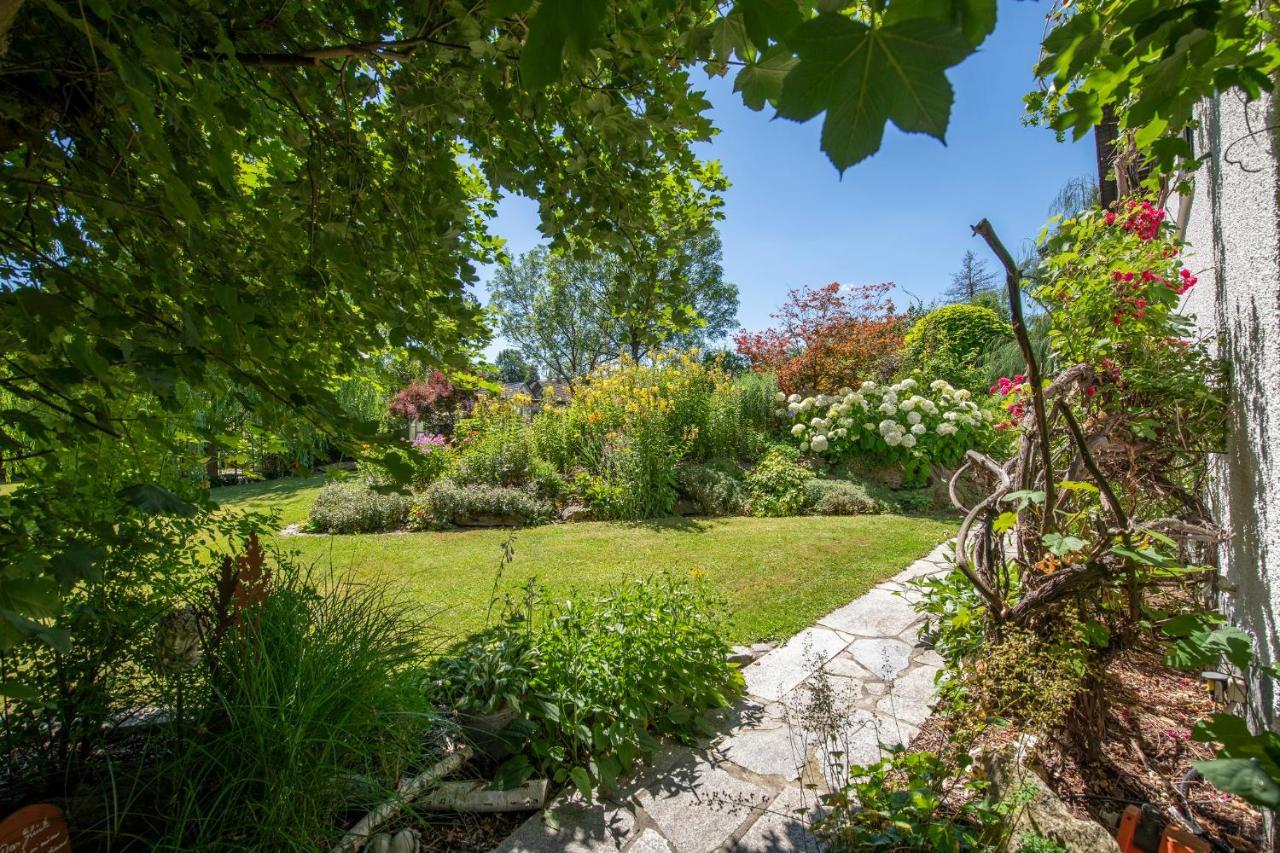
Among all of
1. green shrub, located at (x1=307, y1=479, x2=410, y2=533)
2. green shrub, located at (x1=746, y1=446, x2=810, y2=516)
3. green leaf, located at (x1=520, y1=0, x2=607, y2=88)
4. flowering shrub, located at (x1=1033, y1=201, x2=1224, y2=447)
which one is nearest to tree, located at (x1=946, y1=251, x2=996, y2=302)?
green shrub, located at (x1=746, y1=446, x2=810, y2=516)

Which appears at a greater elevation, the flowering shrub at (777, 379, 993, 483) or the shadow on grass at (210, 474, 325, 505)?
the flowering shrub at (777, 379, 993, 483)

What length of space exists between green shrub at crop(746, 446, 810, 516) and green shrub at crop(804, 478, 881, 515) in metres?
0.15

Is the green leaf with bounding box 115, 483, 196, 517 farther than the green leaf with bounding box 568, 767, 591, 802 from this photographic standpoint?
No

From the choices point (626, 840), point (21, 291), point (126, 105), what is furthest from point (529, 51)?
point (626, 840)

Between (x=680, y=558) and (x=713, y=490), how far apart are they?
2411 mm

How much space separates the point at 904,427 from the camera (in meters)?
7.74

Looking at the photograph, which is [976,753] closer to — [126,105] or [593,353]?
[126,105]

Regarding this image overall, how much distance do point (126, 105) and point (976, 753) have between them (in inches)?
131

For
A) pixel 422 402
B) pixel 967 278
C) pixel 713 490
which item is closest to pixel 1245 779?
pixel 713 490

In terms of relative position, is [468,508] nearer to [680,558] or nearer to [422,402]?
[680,558]

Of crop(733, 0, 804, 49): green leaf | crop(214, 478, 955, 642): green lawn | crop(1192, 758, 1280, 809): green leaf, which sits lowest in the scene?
crop(214, 478, 955, 642): green lawn

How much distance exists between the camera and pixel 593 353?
2430 cm

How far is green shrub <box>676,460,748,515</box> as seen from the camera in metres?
7.36

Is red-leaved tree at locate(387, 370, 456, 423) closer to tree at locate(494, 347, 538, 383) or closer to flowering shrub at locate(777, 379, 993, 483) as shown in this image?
tree at locate(494, 347, 538, 383)
